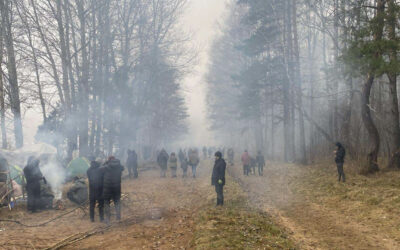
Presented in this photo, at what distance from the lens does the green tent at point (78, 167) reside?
17409 mm

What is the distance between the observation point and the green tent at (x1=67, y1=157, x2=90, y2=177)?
57.1 ft

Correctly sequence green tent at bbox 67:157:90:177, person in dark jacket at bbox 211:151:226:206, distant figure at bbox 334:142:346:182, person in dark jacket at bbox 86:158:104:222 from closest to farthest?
person in dark jacket at bbox 86:158:104:222, person in dark jacket at bbox 211:151:226:206, distant figure at bbox 334:142:346:182, green tent at bbox 67:157:90:177

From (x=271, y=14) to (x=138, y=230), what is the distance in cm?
2072

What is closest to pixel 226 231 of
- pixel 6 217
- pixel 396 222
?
pixel 396 222

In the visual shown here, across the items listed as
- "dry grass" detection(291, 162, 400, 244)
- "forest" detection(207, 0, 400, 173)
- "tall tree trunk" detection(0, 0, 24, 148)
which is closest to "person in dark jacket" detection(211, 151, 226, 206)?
"dry grass" detection(291, 162, 400, 244)

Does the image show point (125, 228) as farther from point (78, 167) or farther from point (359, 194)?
point (78, 167)

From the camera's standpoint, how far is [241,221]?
841 centimetres

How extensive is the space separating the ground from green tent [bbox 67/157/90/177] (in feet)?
18.1

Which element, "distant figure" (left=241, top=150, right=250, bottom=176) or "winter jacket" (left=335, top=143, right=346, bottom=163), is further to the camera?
"distant figure" (left=241, top=150, right=250, bottom=176)

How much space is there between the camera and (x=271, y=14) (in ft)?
78.3

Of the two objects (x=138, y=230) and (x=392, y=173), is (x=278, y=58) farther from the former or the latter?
(x=138, y=230)

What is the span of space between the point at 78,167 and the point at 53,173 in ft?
6.97

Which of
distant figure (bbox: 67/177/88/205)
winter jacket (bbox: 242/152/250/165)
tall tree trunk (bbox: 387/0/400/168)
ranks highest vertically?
tall tree trunk (bbox: 387/0/400/168)

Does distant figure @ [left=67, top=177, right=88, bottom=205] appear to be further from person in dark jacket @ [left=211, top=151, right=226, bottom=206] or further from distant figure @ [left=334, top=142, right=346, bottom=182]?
distant figure @ [left=334, top=142, right=346, bottom=182]
